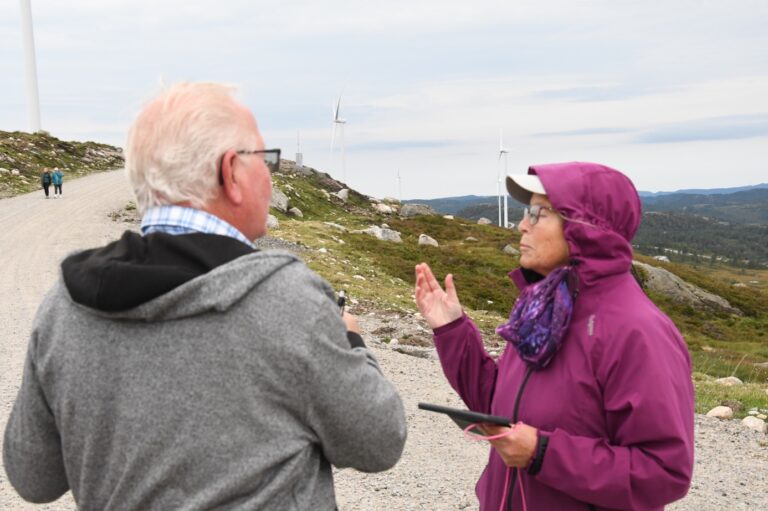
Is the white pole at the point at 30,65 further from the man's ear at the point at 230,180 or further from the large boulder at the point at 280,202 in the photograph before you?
the man's ear at the point at 230,180

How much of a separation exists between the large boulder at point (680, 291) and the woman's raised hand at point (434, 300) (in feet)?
156

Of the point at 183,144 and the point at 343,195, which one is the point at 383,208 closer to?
the point at 343,195

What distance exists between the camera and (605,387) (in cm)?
298

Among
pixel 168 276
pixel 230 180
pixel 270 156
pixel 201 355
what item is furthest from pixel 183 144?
pixel 201 355

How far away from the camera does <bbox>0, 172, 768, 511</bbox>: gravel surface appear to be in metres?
7.65

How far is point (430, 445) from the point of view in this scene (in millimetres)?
9258

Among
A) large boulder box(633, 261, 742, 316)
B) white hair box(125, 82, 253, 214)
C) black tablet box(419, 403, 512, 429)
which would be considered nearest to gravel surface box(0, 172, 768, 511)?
white hair box(125, 82, 253, 214)

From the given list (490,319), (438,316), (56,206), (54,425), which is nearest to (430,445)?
(438,316)

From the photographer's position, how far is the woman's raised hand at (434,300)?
3854 mm

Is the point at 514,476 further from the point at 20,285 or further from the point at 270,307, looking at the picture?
the point at 20,285

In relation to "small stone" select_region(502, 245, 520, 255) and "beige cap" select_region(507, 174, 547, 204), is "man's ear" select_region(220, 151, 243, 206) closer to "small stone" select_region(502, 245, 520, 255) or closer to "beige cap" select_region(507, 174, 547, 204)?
"beige cap" select_region(507, 174, 547, 204)

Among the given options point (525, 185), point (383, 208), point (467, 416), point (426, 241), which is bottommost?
point (426, 241)

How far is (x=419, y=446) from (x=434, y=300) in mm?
5720

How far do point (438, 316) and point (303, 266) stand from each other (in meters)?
1.75
